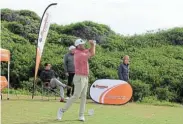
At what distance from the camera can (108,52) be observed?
899 inches

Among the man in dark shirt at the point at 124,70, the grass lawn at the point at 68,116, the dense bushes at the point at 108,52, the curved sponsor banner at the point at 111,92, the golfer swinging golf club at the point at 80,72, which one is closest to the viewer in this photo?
the golfer swinging golf club at the point at 80,72

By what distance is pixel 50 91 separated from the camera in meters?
14.6

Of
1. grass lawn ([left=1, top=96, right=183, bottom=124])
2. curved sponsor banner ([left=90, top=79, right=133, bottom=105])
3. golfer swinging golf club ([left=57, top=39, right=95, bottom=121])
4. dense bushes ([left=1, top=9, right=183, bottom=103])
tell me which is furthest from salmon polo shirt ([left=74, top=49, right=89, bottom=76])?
dense bushes ([left=1, top=9, right=183, bottom=103])

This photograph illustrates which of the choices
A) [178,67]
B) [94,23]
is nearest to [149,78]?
[178,67]

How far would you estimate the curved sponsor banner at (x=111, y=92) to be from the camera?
1315 centimetres

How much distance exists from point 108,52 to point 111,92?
9.68 m

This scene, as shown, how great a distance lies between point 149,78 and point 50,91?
498 cm

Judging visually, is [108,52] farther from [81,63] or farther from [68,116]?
[81,63]

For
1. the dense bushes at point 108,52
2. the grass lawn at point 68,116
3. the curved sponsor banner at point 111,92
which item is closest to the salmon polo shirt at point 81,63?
the grass lawn at point 68,116

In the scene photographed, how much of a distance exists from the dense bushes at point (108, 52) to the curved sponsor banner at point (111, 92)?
2.43 m

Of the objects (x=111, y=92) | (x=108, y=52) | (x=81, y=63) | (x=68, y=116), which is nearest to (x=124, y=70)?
(x=111, y=92)

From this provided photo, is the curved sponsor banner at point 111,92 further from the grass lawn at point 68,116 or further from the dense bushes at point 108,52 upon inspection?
the dense bushes at point 108,52

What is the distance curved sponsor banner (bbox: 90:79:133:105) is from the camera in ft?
43.1

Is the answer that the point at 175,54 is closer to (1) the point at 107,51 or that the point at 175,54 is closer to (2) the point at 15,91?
(1) the point at 107,51
